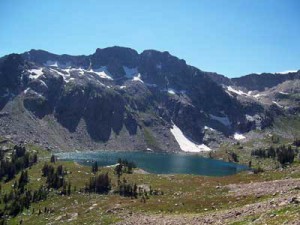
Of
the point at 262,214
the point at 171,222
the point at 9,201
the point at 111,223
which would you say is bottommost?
the point at 9,201

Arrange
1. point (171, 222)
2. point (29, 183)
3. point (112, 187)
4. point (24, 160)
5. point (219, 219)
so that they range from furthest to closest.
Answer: point (24, 160) → point (29, 183) → point (112, 187) → point (171, 222) → point (219, 219)

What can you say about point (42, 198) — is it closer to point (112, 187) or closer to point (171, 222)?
point (112, 187)

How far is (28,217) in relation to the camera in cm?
9038

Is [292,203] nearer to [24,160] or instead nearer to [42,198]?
[42,198]

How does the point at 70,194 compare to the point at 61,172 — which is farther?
the point at 61,172

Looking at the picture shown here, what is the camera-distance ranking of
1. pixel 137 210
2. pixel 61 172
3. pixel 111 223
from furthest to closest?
1. pixel 61 172
2. pixel 137 210
3. pixel 111 223

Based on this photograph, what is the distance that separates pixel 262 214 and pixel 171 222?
1483 cm

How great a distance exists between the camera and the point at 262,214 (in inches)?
1185

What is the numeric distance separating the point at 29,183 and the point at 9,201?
18.2m

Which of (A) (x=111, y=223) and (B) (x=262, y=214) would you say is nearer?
(B) (x=262, y=214)

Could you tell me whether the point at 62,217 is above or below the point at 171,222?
below

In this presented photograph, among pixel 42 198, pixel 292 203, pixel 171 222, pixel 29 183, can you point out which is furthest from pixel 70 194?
pixel 292 203

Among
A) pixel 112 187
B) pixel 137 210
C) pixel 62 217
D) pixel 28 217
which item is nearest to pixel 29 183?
pixel 112 187

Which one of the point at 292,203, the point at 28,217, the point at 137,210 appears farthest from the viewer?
the point at 28,217
